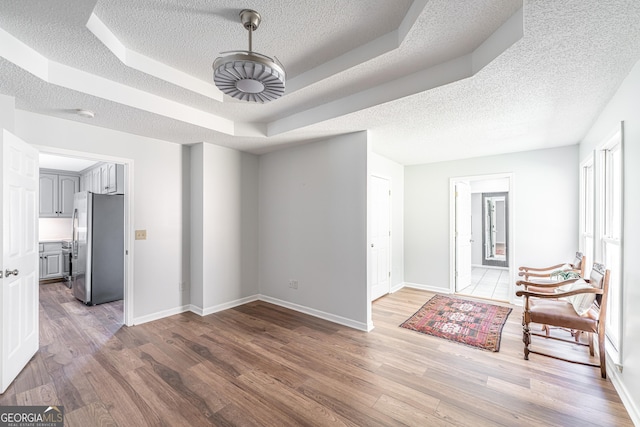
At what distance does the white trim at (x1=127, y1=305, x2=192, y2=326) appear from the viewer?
3.53m

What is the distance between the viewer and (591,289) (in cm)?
240

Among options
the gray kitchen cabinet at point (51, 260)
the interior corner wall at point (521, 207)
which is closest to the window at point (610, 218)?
the interior corner wall at point (521, 207)

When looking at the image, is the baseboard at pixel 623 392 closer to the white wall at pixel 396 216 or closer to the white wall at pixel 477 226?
the white wall at pixel 396 216

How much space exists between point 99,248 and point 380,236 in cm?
444

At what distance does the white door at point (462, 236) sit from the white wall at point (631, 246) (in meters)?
2.75

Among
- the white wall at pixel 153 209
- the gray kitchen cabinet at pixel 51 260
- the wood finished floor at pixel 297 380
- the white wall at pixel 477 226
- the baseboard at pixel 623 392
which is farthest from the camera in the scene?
the white wall at pixel 477 226

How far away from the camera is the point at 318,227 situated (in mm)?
3871

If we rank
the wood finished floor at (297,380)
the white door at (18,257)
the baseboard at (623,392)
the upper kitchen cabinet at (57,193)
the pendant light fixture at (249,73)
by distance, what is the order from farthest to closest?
1. the upper kitchen cabinet at (57,193)
2. the white door at (18,257)
3. the wood finished floor at (297,380)
4. the baseboard at (623,392)
5. the pendant light fixture at (249,73)

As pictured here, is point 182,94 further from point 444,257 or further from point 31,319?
point 444,257

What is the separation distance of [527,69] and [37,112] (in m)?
4.30

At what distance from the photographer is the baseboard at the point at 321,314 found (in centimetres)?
338

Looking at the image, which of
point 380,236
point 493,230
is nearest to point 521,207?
point 380,236

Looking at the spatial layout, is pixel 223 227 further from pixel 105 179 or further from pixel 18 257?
pixel 105 179

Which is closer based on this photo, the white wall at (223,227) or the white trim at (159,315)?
the white trim at (159,315)
